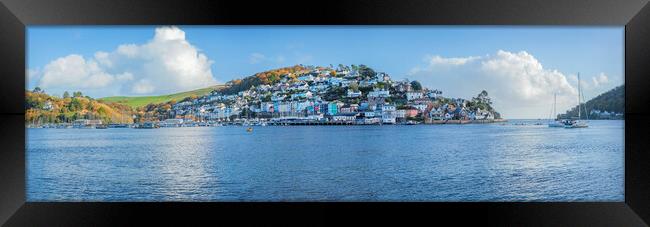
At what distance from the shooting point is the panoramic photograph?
29375 millimetres

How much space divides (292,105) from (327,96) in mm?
3721

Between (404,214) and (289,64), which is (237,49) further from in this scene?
(404,214)

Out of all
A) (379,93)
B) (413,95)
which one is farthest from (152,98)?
(413,95)

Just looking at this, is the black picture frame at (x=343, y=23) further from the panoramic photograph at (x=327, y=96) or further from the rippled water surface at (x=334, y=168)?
the panoramic photograph at (x=327, y=96)

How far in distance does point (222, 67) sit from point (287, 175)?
27.6 m

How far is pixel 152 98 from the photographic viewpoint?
4800 cm

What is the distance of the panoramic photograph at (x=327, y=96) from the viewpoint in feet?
96.4

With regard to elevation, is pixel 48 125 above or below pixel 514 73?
below

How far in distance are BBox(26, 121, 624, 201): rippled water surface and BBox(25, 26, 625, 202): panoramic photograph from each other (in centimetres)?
26

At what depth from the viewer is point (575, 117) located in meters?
44.6

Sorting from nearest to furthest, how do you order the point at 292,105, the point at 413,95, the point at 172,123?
the point at 413,95 → the point at 292,105 → the point at 172,123

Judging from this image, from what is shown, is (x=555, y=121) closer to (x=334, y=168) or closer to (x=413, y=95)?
(x=413, y=95)
